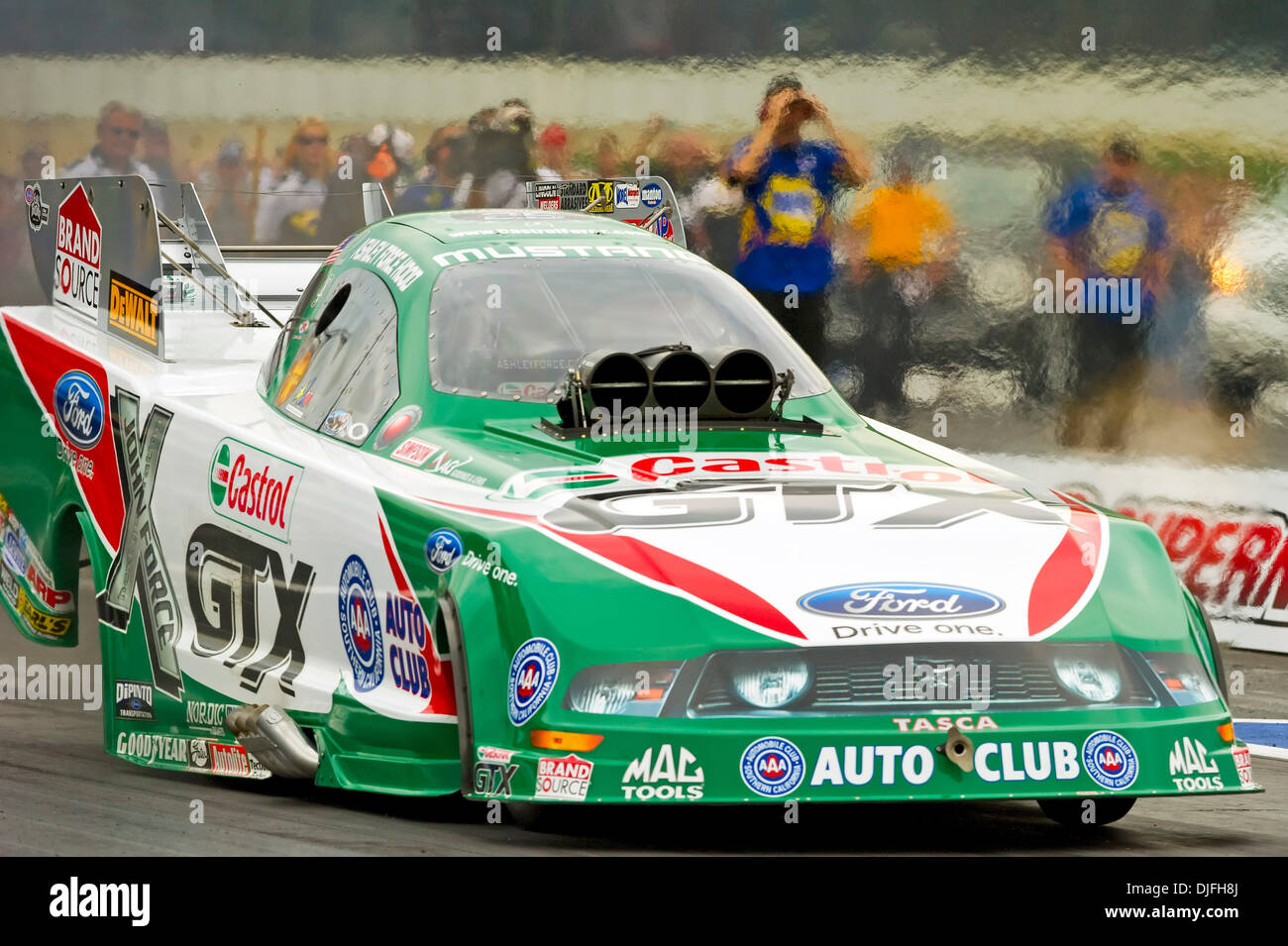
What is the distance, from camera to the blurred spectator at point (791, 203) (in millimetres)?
13906

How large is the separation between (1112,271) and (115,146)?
7829 millimetres

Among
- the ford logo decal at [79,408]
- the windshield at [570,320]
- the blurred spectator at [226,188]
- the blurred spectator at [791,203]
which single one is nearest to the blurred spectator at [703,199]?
the blurred spectator at [791,203]

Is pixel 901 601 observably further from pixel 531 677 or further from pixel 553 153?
pixel 553 153

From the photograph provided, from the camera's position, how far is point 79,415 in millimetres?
7809

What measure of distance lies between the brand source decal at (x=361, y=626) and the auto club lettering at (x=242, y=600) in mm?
225

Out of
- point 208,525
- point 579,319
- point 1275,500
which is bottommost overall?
point 1275,500

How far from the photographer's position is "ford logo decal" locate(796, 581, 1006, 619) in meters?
5.16

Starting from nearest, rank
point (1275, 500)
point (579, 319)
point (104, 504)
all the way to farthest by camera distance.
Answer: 1. point (579, 319)
2. point (104, 504)
3. point (1275, 500)

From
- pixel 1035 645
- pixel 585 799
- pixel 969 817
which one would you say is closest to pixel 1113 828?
pixel 969 817

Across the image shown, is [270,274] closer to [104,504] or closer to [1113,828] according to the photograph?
[104,504]

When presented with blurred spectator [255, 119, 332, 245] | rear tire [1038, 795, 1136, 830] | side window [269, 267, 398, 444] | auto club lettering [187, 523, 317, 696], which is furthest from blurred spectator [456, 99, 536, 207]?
rear tire [1038, 795, 1136, 830]

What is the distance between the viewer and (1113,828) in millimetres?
6004

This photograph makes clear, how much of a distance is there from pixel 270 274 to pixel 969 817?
4.94 meters

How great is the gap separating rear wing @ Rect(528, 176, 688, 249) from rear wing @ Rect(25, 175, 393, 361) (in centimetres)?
119
